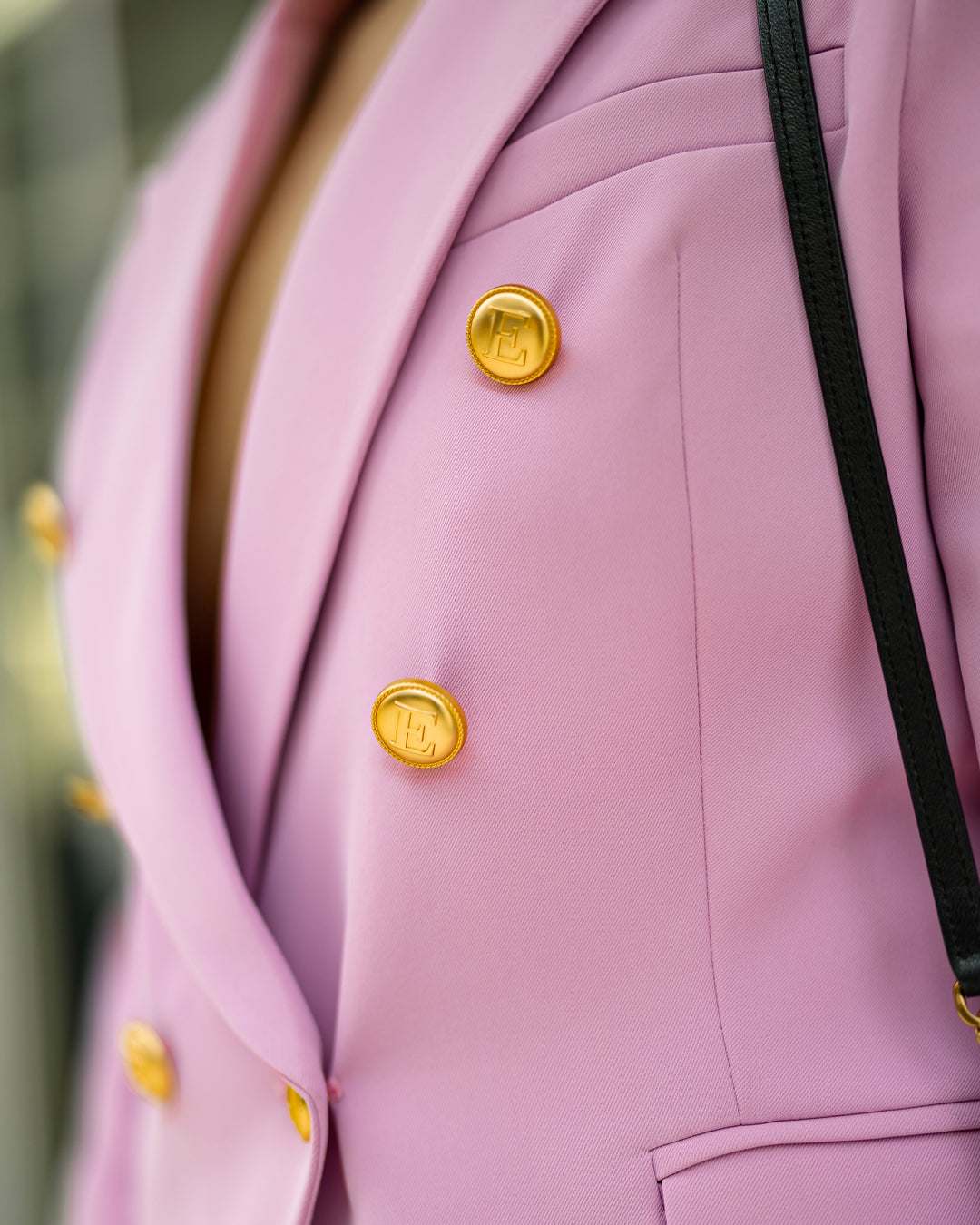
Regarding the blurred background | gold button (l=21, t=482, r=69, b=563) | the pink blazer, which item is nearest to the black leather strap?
the pink blazer

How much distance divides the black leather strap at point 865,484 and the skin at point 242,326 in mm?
371

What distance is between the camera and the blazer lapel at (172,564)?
64 centimetres

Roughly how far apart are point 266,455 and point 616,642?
0.26 meters

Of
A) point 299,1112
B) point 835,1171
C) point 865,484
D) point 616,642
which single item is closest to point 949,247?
point 865,484

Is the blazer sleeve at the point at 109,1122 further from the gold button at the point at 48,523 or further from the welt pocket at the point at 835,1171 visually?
the welt pocket at the point at 835,1171

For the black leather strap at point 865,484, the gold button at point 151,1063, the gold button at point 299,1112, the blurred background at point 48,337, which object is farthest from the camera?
the blurred background at point 48,337

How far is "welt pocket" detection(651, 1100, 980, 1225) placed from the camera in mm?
556

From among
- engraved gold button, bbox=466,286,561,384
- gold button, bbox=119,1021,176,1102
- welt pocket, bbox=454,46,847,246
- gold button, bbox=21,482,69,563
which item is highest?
gold button, bbox=21,482,69,563

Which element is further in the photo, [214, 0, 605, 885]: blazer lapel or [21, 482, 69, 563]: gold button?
[21, 482, 69, 563]: gold button

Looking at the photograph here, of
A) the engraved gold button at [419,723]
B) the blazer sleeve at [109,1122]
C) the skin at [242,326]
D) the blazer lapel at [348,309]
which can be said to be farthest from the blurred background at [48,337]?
the engraved gold button at [419,723]

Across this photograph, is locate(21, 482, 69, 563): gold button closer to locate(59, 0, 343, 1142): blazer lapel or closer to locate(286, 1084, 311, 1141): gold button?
locate(59, 0, 343, 1142): blazer lapel

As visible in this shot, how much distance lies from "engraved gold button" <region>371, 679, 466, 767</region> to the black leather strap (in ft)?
0.73

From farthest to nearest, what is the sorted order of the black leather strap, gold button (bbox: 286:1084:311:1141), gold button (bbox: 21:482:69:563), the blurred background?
the blurred background → gold button (bbox: 21:482:69:563) → gold button (bbox: 286:1084:311:1141) → the black leather strap

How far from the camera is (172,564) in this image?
2.34 feet
